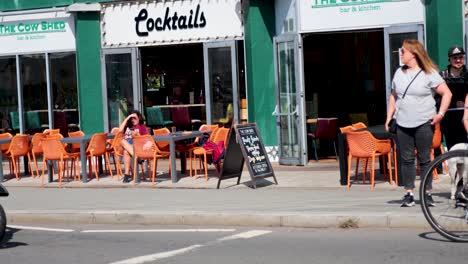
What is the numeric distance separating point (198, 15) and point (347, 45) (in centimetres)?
366

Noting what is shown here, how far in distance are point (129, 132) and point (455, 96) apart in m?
7.25

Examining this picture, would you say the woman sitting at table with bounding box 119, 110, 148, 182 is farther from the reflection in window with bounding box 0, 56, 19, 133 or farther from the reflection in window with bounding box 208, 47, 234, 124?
the reflection in window with bounding box 0, 56, 19, 133

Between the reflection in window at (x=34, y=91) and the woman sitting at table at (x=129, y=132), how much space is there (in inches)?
215

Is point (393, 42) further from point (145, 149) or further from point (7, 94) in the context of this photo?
point (7, 94)

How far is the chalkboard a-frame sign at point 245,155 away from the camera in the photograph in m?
14.8

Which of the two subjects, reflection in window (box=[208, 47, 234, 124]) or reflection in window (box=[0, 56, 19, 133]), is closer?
reflection in window (box=[208, 47, 234, 124])

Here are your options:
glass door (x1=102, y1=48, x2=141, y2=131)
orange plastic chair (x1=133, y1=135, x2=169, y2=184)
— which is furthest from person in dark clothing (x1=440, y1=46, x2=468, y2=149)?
glass door (x1=102, y1=48, x2=141, y2=131)

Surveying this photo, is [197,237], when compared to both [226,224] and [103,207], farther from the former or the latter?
[103,207]

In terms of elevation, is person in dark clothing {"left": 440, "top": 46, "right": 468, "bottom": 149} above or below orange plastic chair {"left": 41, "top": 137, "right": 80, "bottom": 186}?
above

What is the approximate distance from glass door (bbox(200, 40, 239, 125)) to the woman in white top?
9.06 m

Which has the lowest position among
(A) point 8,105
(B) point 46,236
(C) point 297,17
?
(B) point 46,236

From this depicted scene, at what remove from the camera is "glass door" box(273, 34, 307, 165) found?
59.9 ft

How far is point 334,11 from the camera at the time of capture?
1795 centimetres

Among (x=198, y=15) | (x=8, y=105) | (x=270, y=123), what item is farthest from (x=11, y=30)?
(x=270, y=123)
